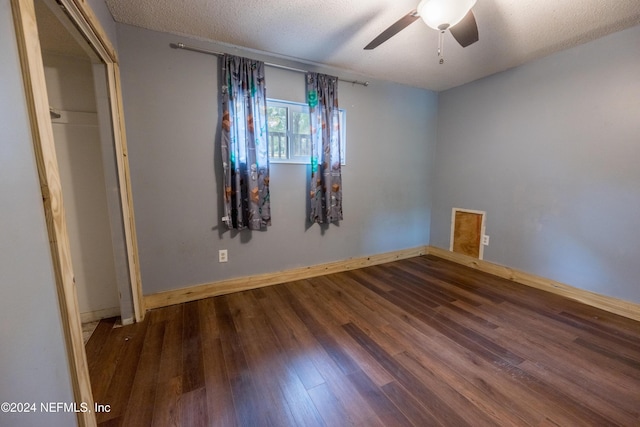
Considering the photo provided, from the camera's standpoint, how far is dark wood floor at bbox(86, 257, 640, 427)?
124cm

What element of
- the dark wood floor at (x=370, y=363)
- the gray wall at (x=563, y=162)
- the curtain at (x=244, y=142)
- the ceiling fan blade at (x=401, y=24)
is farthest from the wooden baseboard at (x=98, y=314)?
the gray wall at (x=563, y=162)

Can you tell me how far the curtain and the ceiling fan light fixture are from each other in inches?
58.6

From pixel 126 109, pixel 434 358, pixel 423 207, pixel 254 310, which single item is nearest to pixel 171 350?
pixel 254 310

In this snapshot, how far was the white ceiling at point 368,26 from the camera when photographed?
173 centimetres

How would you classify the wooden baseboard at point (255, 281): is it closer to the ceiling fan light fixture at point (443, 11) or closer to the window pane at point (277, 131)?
the window pane at point (277, 131)

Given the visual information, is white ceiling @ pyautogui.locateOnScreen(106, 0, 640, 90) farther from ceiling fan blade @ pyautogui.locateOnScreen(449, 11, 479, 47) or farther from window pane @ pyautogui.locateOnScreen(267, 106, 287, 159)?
window pane @ pyautogui.locateOnScreen(267, 106, 287, 159)

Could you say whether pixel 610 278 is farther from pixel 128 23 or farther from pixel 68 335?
pixel 128 23

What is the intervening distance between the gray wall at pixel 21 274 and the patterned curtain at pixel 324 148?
2.15 m

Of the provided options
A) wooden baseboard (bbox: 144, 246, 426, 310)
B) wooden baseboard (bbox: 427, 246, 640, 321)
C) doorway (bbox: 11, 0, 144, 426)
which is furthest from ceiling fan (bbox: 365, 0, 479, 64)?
wooden baseboard (bbox: 427, 246, 640, 321)

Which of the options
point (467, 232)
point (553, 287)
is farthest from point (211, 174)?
point (553, 287)

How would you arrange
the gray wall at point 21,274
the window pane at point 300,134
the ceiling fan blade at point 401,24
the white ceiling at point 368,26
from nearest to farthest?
1. the gray wall at point 21,274
2. the ceiling fan blade at point 401,24
3. the white ceiling at point 368,26
4. the window pane at point 300,134

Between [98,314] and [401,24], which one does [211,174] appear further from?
[401,24]

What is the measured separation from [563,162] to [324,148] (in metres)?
2.35

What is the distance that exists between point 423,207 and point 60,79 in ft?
13.3
